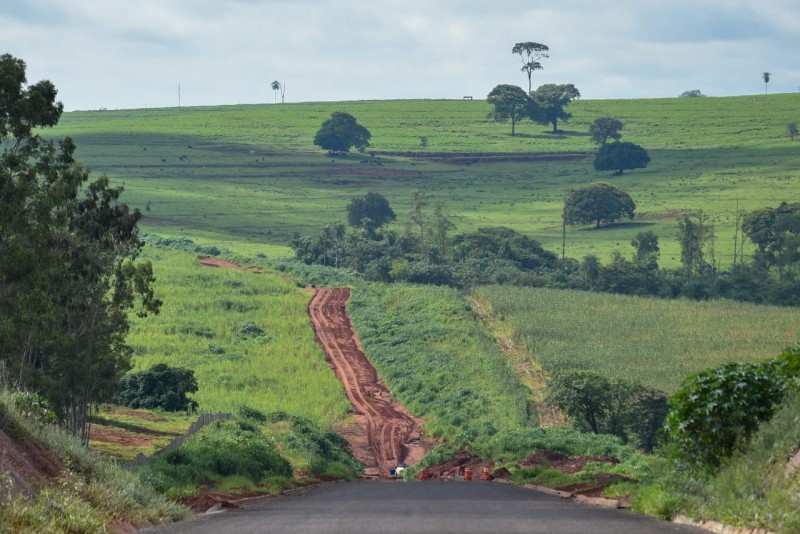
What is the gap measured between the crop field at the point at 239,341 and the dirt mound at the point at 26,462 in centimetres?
3615

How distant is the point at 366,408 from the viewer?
207 ft

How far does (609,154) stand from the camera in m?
168

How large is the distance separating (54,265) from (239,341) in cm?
4068

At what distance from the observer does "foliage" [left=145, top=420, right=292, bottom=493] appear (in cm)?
2953

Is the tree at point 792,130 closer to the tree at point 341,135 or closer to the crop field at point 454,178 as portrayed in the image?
the crop field at point 454,178

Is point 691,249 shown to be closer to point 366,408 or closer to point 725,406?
point 366,408

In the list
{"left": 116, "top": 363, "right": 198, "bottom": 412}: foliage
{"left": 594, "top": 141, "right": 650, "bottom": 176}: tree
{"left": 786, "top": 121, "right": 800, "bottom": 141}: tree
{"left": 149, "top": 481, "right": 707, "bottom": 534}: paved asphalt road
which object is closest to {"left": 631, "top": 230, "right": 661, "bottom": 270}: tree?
{"left": 594, "top": 141, "right": 650, "bottom": 176}: tree

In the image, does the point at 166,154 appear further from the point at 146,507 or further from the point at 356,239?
the point at 146,507

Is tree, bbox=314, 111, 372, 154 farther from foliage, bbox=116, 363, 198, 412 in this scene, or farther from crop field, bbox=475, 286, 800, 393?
foliage, bbox=116, 363, 198, 412

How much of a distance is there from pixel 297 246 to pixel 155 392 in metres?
64.8

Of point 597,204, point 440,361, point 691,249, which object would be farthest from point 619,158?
point 440,361

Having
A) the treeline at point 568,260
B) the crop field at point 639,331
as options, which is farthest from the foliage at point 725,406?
the treeline at point 568,260

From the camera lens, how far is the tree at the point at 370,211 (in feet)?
451

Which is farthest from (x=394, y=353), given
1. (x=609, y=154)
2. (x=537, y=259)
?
(x=609, y=154)
